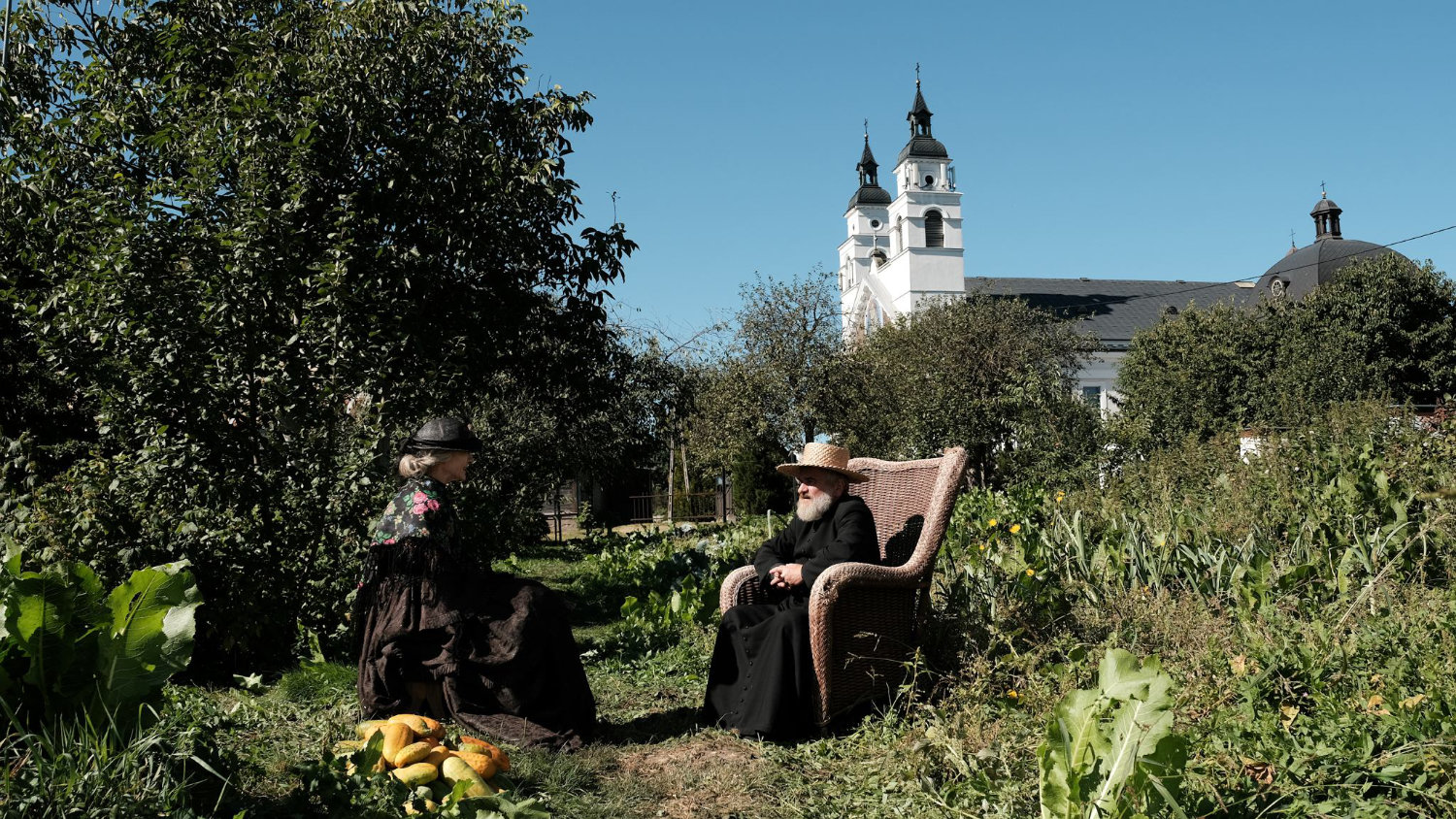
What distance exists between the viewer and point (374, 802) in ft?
9.13

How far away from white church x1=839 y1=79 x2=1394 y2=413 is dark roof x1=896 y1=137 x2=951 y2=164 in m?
0.05

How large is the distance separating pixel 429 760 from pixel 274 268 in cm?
357

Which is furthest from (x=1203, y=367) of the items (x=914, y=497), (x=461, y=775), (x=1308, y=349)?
(x=461, y=775)

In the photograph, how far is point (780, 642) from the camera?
174 inches

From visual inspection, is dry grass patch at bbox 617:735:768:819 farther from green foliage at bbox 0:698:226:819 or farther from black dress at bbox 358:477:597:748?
green foliage at bbox 0:698:226:819

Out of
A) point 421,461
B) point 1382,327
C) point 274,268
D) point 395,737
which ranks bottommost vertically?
point 395,737

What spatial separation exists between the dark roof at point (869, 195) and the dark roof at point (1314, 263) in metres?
26.7

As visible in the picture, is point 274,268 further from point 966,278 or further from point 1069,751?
point 966,278

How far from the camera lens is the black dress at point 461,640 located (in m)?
4.20

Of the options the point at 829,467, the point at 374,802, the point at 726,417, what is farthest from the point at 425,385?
the point at 726,417

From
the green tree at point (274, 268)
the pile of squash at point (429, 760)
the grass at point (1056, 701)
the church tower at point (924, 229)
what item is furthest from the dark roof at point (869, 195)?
the pile of squash at point (429, 760)

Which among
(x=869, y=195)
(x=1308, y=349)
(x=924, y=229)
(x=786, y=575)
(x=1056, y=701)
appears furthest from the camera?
(x=869, y=195)

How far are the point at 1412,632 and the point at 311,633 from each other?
16.2 feet

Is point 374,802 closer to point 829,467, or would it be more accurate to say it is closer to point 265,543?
point 829,467
